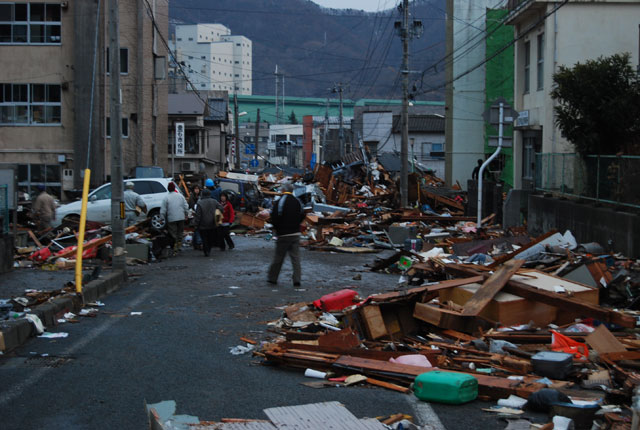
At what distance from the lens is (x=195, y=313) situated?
10719 mm

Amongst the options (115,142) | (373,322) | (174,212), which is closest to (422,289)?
(373,322)

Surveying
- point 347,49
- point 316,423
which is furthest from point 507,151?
point 347,49

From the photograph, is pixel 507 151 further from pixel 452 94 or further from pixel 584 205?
pixel 584 205

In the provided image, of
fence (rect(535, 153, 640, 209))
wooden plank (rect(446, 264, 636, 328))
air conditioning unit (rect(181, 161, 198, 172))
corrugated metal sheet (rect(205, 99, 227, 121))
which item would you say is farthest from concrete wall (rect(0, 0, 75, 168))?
corrugated metal sheet (rect(205, 99, 227, 121))

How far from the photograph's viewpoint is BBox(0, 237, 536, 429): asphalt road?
19.2 ft

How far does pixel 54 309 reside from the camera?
9945mm

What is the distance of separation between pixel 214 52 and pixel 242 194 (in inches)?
4354

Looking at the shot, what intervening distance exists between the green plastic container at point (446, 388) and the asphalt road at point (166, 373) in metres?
0.09

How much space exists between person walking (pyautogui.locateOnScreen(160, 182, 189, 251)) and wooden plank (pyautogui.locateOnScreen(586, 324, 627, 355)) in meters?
13.3

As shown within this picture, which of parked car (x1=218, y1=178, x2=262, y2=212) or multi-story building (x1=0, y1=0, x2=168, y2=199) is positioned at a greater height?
multi-story building (x1=0, y1=0, x2=168, y2=199)

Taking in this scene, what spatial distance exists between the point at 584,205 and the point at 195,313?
35.4 feet

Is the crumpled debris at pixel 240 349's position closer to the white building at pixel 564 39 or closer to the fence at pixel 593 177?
the fence at pixel 593 177

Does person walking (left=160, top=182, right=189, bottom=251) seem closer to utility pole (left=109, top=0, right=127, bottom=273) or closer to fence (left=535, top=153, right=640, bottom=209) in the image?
utility pole (left=109, top=0, right=127, bottom=273)

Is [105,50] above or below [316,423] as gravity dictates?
above
